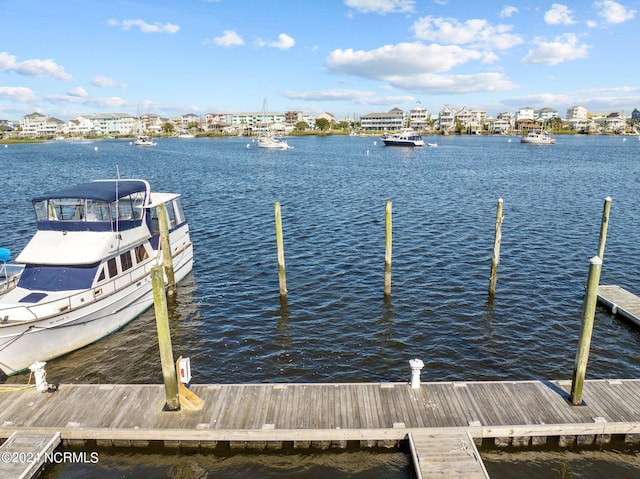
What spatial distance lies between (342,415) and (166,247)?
1484 centimetres

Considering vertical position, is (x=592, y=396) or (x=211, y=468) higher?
(x=592, y=396)

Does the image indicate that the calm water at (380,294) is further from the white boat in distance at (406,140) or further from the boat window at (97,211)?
the white boat in distance at (406,140)

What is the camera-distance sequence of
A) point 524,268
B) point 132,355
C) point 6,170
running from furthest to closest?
point 6,170
point 524,268
point 132,355

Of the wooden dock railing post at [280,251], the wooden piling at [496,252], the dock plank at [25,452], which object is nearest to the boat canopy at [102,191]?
the wooden dock railing post at [280,251]

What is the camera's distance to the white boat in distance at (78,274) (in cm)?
1684

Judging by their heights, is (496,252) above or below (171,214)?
below

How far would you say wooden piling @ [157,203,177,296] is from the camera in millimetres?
23328

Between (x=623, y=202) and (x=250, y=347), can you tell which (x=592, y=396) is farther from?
(x=623, y=202)

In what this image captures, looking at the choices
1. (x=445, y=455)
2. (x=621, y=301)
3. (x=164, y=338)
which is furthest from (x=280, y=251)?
(x=621, y=301)

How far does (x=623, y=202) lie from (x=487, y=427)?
4552 cm

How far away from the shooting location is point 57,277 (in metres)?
18.7

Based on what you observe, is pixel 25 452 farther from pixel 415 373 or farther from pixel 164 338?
pixel 415 373

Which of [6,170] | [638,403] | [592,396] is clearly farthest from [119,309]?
[6,170]

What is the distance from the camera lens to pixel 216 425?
1283cm
